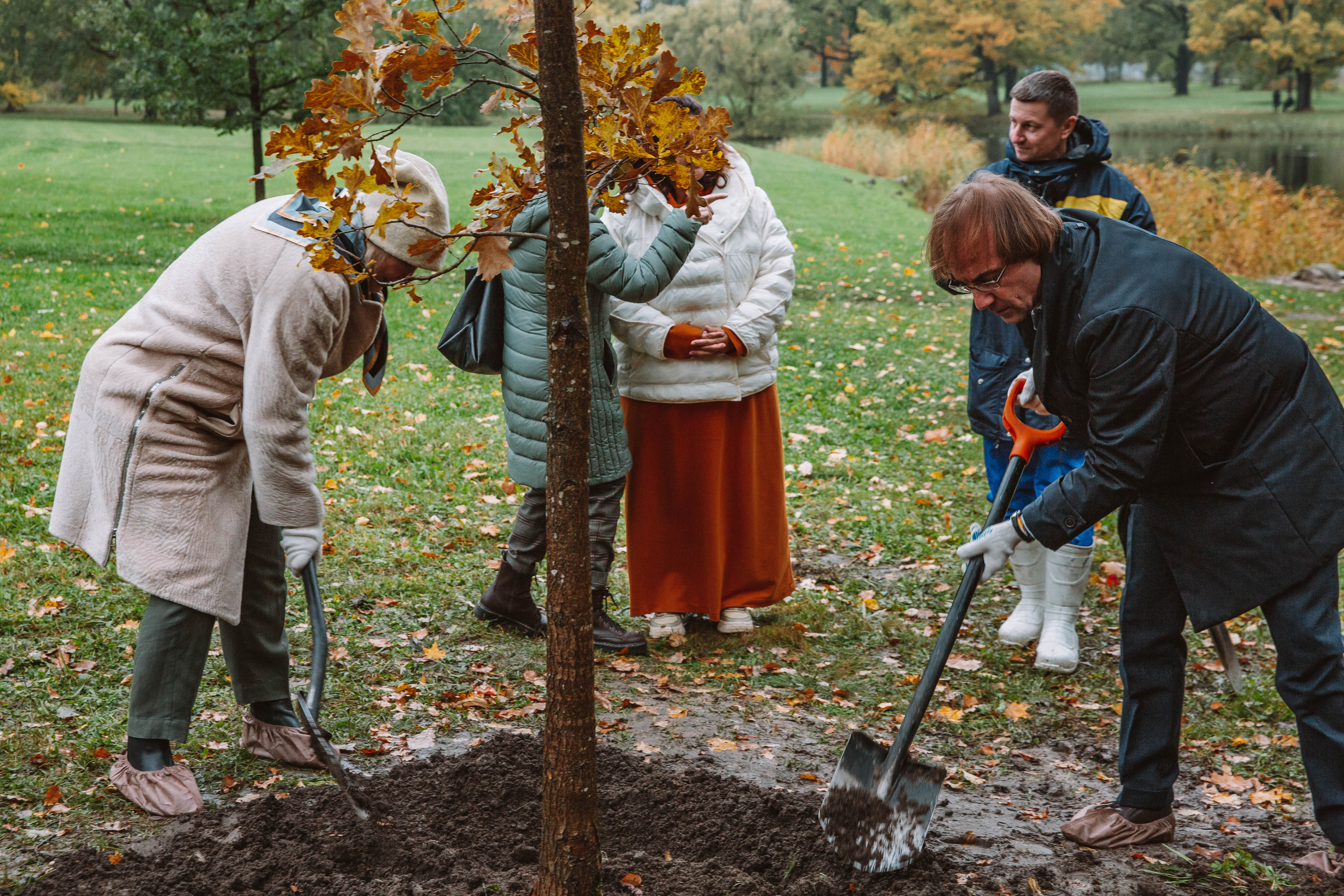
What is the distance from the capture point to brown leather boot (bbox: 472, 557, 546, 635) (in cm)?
424

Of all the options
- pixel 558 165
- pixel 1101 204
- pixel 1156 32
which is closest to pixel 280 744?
pixel 558 165

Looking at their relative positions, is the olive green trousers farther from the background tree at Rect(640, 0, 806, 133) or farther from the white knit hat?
the background tree at Rect(640, 0, 806, 133)

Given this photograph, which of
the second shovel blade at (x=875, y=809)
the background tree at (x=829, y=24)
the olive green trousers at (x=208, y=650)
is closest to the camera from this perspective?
the second shovel blade at (x=875, y=809)

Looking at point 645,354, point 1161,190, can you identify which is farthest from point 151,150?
point 645,354

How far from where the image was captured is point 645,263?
379 cm

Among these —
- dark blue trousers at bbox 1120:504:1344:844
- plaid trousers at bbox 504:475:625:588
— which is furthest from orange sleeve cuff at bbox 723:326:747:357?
dark blue trousers at bbox 1120:504:1344:844

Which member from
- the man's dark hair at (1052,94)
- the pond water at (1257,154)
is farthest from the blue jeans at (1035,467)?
the pond water at (1257,154)

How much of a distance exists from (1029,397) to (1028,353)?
0.49m

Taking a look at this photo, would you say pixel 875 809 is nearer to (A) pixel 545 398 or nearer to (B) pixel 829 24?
(A) pixel 545 398

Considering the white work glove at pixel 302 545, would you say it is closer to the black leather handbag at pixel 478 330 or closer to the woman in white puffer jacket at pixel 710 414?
the black leather handbag at pixel 478 330

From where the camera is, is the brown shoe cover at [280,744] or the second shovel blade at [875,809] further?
the brown shoe cover at [280,744]

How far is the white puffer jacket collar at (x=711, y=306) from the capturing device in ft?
13.5

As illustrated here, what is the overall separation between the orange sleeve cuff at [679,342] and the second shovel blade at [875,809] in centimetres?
170

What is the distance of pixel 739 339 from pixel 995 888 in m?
2.16
